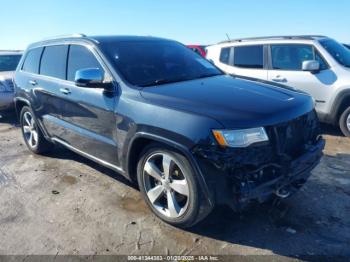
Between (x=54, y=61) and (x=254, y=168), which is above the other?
(x=54, y=61)

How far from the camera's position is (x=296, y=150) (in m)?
3.31

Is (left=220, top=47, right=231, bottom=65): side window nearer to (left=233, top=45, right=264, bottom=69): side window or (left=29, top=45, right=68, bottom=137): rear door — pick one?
(left=233, top=45, right=264, bottom=69): side window

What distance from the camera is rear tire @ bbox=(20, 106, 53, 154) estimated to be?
5.71 m

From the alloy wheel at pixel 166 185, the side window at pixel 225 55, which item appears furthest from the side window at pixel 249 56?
the alloy wheel at pixel 166 185

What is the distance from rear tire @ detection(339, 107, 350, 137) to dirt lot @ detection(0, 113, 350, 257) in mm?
1640

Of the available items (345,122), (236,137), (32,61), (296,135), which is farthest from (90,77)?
(345,122)

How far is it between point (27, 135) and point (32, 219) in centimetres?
265

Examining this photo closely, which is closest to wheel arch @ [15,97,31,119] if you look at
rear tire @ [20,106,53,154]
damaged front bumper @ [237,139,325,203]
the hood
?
rear tire @ [20,106,53,154]

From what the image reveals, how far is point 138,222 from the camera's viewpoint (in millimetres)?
3666

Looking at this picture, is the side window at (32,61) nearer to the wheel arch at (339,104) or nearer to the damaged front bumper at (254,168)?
the damaged front bumper at (254,168)

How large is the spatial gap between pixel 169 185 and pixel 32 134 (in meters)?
3.46

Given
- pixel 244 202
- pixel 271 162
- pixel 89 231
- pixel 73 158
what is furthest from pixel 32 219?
pixel 271 162

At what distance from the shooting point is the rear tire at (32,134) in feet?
18.7

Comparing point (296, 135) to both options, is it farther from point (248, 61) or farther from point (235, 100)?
point (248, 61)
